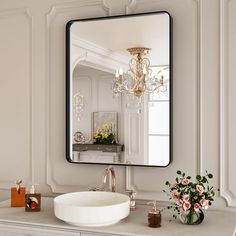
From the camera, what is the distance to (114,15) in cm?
267

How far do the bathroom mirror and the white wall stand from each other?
0.07 m

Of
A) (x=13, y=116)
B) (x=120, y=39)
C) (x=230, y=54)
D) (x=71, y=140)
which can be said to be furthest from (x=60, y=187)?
(x=230, y=54)

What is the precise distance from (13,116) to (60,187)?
24.7 inches

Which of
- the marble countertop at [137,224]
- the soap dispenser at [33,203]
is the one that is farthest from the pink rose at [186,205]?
the soap dispenser at [33,203]

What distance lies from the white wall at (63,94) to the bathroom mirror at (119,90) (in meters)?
0.07

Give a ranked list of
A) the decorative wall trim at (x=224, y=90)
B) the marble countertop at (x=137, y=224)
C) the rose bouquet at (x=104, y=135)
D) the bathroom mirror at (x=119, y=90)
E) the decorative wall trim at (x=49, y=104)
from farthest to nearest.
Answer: the decorative wall trim at (x=49, y=104) < the rose bouquet at (x=104, y=135) < the bathroom mirror at (x=119, y=90) < the decorative wall trim at (x=224, y=90) < the marble countertop at (x=137, y=224)

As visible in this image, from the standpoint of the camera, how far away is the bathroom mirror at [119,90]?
2.52m

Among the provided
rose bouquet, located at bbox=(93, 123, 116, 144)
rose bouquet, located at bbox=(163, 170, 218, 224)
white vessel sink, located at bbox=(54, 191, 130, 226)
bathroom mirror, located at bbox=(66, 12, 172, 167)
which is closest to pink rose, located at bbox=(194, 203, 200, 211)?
rose bouquet, located at bbox=(163, 170, 218, 224)

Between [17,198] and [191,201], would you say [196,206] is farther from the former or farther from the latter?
[17,198]

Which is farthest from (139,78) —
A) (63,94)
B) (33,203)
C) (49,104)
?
(33,203)

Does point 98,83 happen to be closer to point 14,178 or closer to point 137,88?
point 137,88

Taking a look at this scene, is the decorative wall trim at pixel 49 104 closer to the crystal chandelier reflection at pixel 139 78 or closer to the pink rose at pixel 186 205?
the crystal chandelier reflection at pixel 139 78

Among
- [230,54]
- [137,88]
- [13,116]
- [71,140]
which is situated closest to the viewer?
[230,54]

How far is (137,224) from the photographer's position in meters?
2.16
